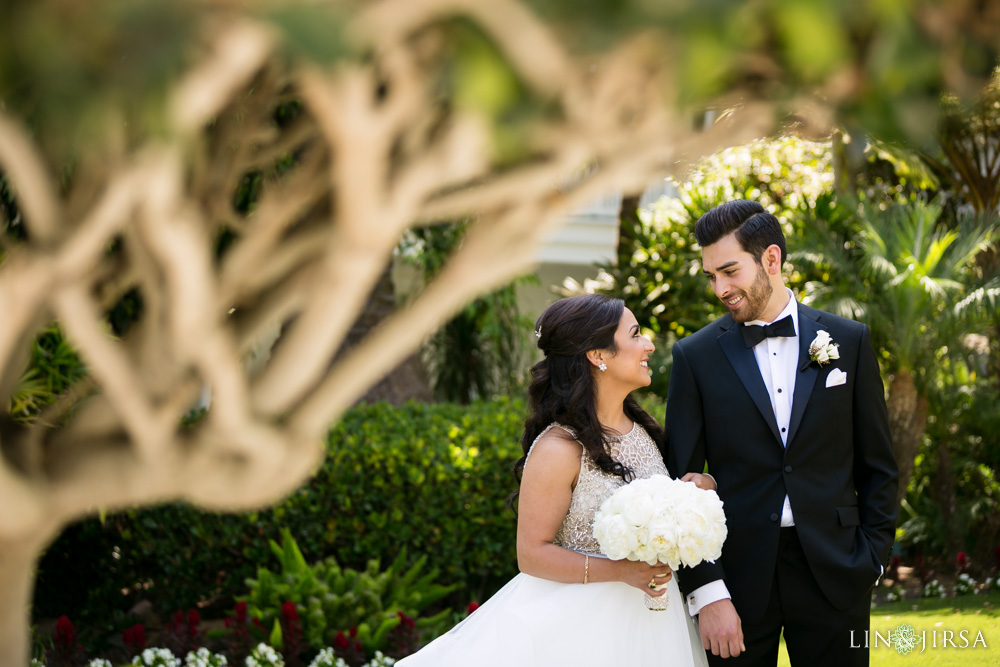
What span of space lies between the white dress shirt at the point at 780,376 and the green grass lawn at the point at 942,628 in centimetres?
229

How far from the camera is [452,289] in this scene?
4.35ft

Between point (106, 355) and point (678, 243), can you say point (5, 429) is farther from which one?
point (678, 243)

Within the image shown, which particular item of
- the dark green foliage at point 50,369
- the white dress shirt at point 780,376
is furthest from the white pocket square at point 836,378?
the dark green foliage at point 50,369

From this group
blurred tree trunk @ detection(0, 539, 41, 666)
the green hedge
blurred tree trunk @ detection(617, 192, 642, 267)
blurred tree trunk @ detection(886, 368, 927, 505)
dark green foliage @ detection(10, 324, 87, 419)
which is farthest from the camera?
blurred tree trunk @ detection(617, 192, 642, 267)

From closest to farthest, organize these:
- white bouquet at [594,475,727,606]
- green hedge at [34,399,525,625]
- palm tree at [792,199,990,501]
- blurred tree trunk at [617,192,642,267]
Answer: white bouquet at [594,475,727,606] → green hedge at [34,399,525,625] → palm tree at [792,199,990,501] → blurred tree trunk at [617,192,642,267]

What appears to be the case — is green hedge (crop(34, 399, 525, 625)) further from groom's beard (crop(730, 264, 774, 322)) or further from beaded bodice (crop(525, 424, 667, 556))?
groom's beard (crop(730, 264, 774, 322))

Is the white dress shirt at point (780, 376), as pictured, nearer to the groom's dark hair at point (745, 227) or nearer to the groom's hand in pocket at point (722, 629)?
the groom's hand in pocket at point (722, 629)

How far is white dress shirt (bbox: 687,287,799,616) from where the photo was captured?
3.38 metres

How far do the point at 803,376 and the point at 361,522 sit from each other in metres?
3.71

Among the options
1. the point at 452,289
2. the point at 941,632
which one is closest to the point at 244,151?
the point at 452,289

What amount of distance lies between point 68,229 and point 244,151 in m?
0.51

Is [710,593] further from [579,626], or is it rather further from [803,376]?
[803,376]

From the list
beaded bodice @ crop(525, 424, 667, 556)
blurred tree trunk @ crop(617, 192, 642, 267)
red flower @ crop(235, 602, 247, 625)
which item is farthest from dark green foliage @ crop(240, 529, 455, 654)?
blurred tree trunk @ crop(617, 192, 642, 267)

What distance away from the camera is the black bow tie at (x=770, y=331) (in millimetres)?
3543
